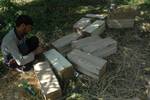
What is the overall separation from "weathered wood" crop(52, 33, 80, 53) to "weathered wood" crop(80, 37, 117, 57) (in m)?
0.33

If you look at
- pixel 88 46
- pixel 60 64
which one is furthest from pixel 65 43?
pixel 60 64

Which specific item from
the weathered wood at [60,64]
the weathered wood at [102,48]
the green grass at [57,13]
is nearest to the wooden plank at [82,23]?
the green grass at [57,13]

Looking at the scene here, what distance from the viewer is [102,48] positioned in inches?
223

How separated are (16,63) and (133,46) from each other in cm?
216

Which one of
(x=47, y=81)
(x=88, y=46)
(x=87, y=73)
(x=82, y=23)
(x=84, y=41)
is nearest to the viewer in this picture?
(x=47, y=81)

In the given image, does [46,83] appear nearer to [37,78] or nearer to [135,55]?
[37,78]

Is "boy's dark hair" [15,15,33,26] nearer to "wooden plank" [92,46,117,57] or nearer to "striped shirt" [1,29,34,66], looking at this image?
"striped shirt" [1,29,34,66]

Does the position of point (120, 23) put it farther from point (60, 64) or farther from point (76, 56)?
point (60, 64)

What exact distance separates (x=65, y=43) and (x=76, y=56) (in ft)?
1.78

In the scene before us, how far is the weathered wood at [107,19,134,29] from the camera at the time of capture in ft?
20.6

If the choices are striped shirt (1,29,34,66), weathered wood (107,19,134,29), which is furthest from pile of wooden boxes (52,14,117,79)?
striped shirt (1,29,34,66)

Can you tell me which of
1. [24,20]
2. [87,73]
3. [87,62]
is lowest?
[87,73]

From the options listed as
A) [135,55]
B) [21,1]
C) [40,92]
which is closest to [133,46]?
[135,55]

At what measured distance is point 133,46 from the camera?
19.5 ft
